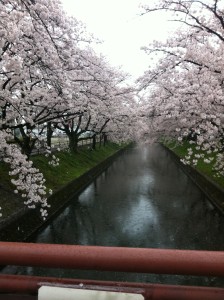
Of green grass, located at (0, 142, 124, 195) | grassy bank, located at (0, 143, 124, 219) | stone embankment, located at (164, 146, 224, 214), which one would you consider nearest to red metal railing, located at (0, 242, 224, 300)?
grassy bank, located at (0, 143, 124, 219)

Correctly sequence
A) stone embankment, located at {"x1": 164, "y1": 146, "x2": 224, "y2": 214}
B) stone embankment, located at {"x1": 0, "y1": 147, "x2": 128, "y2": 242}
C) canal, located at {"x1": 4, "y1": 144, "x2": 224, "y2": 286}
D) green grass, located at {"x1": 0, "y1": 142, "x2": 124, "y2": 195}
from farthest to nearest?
stone embankment, located at {"x1": 164, "y1": 146, "x2": 224, "y2": 214}, green grass, located at {"x1": 0, "y1": 142, "x2": 124, "y2": 195}, stone embankment, located at {"x1": 0, "y1": 147, "x2": 128, "y2": 242}, canal, located at {"x1": 4, "y1": 144, "x2": 224, "y2": 286}

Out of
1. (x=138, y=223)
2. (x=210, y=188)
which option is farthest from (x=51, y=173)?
(x=210, y=188)

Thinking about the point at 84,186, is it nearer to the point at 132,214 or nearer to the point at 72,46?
the point at 132,214

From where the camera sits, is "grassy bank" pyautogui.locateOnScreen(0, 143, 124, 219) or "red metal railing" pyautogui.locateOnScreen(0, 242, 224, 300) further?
"grassy bank" pyautogui.locateOnScreen(0, 143, 124, 219)

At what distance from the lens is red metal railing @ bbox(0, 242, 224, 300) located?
2.26 metres

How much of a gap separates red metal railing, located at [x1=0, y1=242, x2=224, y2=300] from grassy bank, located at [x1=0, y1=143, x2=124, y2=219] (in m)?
10.8

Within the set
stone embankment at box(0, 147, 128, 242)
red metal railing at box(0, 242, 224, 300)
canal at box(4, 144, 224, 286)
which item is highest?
red metal railing at box(0, 242, 224, 300)

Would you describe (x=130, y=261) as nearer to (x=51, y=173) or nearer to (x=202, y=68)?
(x=202, y=68)

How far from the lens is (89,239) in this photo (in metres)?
14.4

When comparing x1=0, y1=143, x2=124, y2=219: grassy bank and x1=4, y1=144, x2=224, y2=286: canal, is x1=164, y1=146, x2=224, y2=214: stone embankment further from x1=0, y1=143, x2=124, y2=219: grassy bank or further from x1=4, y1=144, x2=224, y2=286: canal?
x1=0, y1=143, x2=124, y2=219: grassy bank

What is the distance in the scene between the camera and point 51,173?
2227 centimetres

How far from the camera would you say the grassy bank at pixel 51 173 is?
14211 millimetres

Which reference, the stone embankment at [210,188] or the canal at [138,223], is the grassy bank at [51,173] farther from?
the stone embankment at [210,188]

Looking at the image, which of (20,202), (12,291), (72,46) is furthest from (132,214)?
(12,291)
